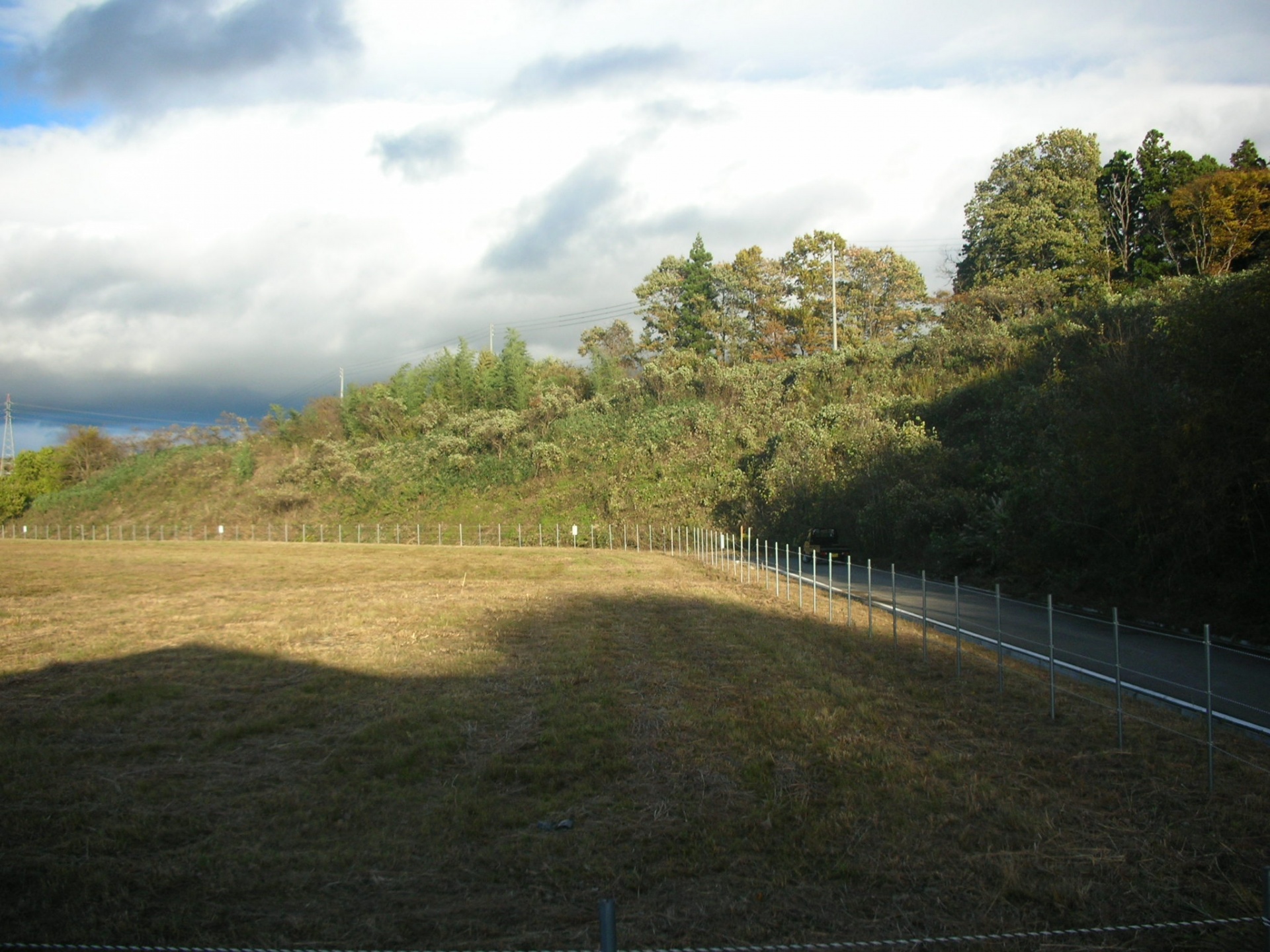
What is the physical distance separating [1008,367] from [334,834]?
4582 centimetres

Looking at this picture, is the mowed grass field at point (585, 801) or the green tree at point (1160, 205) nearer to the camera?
the mowed grass field at point (585, 801)

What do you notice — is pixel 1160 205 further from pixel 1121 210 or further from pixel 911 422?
pixel 911 422

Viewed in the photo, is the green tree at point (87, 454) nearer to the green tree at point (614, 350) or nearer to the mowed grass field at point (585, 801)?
the green tree at point (614, 350)

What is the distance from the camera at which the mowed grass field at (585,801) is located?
490cm

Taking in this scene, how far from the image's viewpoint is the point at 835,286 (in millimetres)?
67438

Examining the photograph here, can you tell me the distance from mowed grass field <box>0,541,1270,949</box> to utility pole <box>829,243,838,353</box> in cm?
5444

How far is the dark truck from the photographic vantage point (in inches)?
1447

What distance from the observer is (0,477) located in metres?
83.9

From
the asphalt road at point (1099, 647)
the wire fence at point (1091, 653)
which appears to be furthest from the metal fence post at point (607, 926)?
the asphalt road at point (1099, 647)

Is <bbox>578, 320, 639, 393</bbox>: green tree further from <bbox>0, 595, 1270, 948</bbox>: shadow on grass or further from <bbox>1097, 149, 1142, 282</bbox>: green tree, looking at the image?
<bbox>0, 595, 1270, 948</bbox>: shadow on grass

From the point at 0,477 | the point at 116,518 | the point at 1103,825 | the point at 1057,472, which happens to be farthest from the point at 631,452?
the point at 0,477

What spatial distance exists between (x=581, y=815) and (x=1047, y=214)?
5822 centimetres

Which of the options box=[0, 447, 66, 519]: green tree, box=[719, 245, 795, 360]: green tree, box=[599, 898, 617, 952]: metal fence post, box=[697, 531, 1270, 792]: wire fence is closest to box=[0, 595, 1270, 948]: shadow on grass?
box=[697, 531, 1270, 792]: wire fence

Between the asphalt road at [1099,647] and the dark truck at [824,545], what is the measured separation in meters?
12.9
